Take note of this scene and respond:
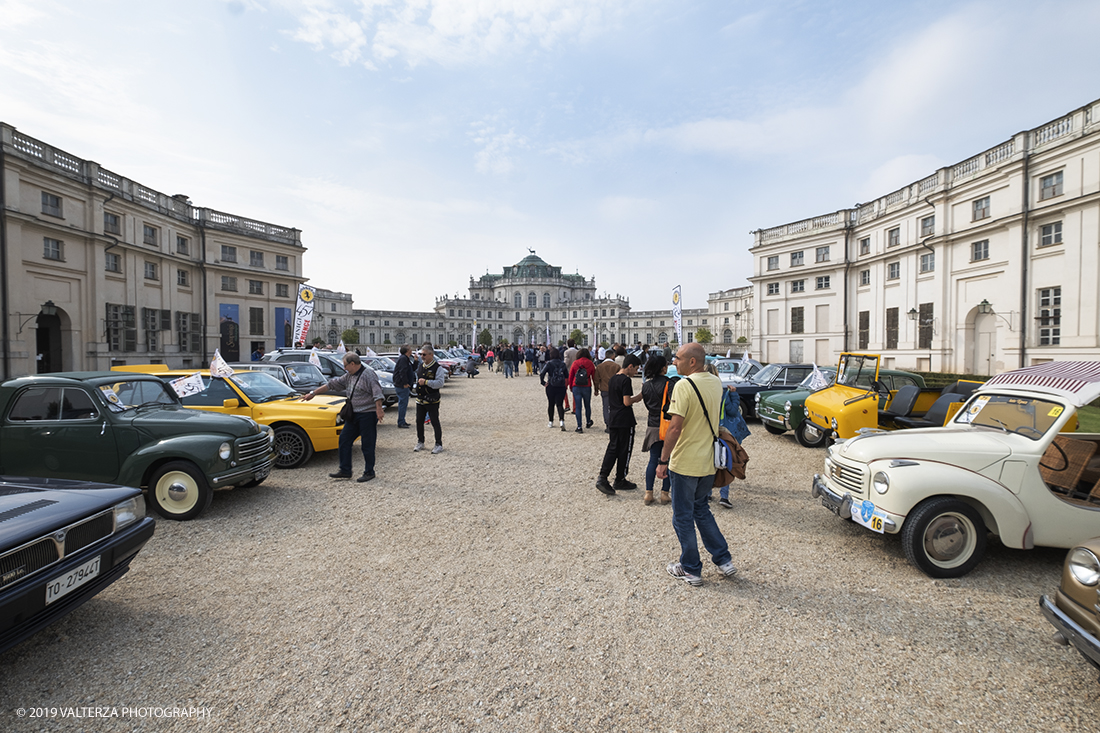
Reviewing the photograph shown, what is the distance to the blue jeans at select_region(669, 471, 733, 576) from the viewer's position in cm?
404

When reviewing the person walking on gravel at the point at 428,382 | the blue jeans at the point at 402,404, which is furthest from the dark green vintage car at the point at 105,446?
the blue jeans at the point at 402,404

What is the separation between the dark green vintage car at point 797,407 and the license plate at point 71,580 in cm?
1016

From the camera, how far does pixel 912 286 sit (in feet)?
92.3

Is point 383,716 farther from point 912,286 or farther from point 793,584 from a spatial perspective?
point 912,286

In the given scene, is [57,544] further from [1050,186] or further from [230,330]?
[230,330]

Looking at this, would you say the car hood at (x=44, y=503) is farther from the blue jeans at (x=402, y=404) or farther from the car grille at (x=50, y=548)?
the blue jeans at (x=402, y=404)

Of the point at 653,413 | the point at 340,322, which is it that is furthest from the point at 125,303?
the point at 340,322

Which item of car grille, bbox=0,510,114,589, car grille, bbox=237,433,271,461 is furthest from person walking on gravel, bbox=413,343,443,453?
car grille, bbox=0,510,114,589

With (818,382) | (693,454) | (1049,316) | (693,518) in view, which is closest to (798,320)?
(1049,316)

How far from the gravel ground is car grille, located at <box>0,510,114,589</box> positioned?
0.67 metres

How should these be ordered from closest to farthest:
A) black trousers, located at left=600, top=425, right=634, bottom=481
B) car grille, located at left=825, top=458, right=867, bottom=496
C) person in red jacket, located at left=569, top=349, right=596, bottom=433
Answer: car grille, located at left=825, top=458, right=867, bottom=496 → black trousers, located at left=600, top=425, right=634, bottom=481 → person in red jacket, located at left=569, top=349, right=596, bottom=433

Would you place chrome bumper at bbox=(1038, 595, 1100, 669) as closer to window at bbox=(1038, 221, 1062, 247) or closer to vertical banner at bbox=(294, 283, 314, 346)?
vertical banner at bbox=(294, 283, 314, 346)

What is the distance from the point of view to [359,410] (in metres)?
7.17

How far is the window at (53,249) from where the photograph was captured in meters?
20.4
